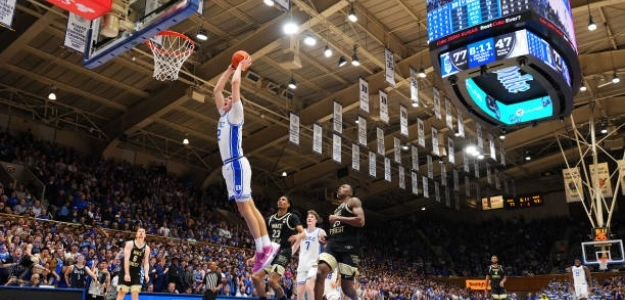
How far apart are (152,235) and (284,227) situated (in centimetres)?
1416

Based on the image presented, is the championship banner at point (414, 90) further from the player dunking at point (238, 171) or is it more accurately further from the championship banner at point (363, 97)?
the player dunking at point (238, 171)

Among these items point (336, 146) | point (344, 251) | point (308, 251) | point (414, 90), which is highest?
point (414, 90)

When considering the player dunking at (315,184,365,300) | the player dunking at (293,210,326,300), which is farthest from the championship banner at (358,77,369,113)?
the player dunking at (315,184,365,300)

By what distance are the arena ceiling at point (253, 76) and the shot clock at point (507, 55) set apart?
8214 millimetres

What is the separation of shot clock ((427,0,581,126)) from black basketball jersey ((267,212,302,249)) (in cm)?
392

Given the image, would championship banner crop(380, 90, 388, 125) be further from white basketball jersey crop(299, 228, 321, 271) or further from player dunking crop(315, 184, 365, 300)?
player dunking crop(315, 184, 365, 300)

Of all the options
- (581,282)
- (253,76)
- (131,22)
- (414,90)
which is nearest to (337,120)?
(414,90)

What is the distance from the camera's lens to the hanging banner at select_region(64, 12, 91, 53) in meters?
13.0

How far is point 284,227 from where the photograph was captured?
27.9 ft

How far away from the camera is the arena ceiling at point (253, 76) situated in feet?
64.1

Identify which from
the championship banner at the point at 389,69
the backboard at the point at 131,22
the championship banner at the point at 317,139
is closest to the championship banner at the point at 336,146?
the championship banner at the point at 317,139

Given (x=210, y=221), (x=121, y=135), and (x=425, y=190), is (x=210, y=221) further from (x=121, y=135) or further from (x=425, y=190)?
(x=425, y=190)

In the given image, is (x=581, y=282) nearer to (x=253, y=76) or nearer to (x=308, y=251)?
(x=308, y=251)

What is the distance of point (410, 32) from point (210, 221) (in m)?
14.5
